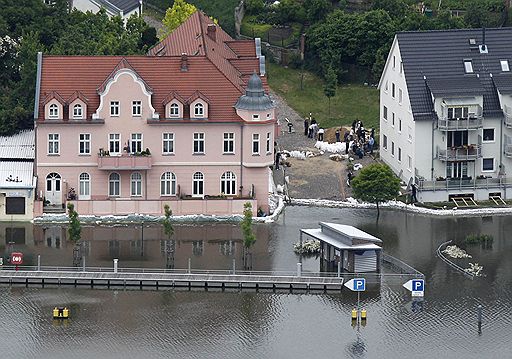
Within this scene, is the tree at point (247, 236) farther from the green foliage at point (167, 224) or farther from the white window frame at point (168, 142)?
the white window frame at point (168, 142)

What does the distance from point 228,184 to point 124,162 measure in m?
6.10

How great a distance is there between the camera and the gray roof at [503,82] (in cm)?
11950

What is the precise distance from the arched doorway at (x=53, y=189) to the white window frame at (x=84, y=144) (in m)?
1.94

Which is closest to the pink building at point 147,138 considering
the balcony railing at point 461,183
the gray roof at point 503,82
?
the balcony railing at point 461,183

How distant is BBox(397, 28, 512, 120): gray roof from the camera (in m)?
119

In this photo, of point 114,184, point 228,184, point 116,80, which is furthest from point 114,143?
point 228,184

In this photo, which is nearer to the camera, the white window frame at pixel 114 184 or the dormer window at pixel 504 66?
the white window frame at pixel 114 184

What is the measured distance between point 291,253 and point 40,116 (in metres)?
17.4

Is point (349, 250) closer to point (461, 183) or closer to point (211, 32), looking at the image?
point (461, 183)

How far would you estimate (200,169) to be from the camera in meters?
116

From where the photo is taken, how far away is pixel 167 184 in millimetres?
115688

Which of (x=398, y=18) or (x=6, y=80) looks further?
(x=398, y=18)

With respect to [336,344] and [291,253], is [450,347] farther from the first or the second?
[291,253]

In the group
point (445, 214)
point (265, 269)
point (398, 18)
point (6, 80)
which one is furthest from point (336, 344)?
point (398, 18)
